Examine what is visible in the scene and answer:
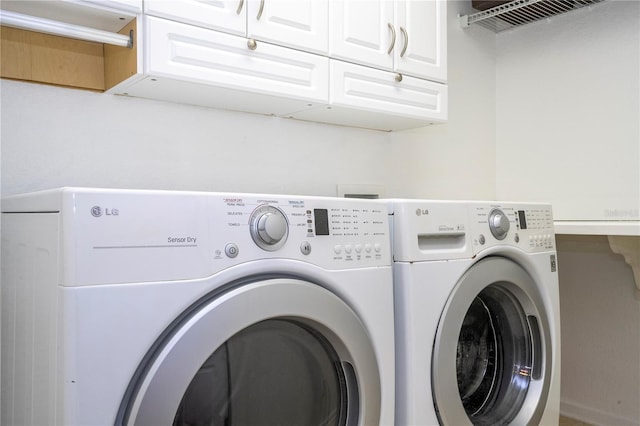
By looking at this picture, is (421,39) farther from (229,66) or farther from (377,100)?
(229,66)

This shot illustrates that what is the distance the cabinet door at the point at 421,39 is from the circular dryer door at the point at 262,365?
0.99 meters

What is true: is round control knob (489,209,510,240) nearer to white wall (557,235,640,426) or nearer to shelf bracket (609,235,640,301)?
shelf bracket (609,235,640,301)

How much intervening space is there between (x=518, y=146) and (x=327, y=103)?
4.70 ft

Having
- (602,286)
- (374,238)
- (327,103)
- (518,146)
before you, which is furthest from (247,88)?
(602,286)

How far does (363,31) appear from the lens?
5.06 ft

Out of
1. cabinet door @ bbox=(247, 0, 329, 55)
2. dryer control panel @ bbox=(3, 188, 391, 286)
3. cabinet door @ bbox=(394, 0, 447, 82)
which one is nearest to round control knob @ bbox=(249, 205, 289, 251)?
dryer control panel @ bbox=(3, 188, 391, 286)

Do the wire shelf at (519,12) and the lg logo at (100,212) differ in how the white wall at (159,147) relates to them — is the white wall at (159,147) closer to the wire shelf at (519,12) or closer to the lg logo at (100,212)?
the lg logo at (100,212)

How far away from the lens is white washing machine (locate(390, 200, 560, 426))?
116 centimetres

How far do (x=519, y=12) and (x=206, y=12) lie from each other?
162cm

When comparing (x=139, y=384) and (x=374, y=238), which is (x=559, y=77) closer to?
(x=374, y=238)

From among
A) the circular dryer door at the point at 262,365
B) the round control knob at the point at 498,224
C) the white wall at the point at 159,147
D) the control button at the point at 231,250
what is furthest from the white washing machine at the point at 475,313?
the white wall at the point at 159,147

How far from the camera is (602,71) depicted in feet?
7.29

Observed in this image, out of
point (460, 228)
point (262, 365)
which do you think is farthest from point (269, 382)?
point (460, 228)

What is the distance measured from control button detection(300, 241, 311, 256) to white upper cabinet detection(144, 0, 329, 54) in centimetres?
62
